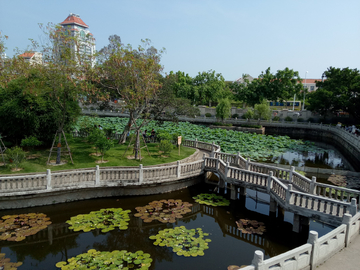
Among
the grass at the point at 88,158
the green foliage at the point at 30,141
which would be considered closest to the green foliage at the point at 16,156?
the grass at the point at 88,158

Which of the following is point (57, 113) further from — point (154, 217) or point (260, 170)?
point (260, 170)

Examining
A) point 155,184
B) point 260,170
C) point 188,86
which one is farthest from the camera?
point 188,86

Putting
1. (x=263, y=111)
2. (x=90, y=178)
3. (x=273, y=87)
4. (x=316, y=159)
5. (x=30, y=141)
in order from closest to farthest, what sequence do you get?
1. (x=90, y=178)
2. (x=30, y=141)
3. (x=316, y=159)
4. (x=263, y=111)
5. (x=273, y=87)

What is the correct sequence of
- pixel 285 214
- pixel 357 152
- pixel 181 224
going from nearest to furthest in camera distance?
pixel 181 224
pixel 285 214
pixel 357 152

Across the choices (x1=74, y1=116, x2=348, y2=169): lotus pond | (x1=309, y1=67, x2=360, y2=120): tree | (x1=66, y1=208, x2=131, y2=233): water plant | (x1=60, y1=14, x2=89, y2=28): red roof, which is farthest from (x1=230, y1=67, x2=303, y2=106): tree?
(x1=60, y1=14, x2=89, y2=28): red roof

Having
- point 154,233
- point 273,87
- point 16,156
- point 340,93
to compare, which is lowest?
point 154,233

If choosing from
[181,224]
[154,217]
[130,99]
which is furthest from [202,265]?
[130,99]

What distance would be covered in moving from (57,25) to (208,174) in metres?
13.0

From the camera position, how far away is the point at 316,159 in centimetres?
2647

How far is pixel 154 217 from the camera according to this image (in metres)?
11.3

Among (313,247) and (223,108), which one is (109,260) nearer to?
(313,247)

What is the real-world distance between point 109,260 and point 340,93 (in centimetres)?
4560

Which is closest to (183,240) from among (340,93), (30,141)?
(30,141)

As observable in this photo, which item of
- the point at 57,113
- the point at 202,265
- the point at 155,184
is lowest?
the point at 202,265
